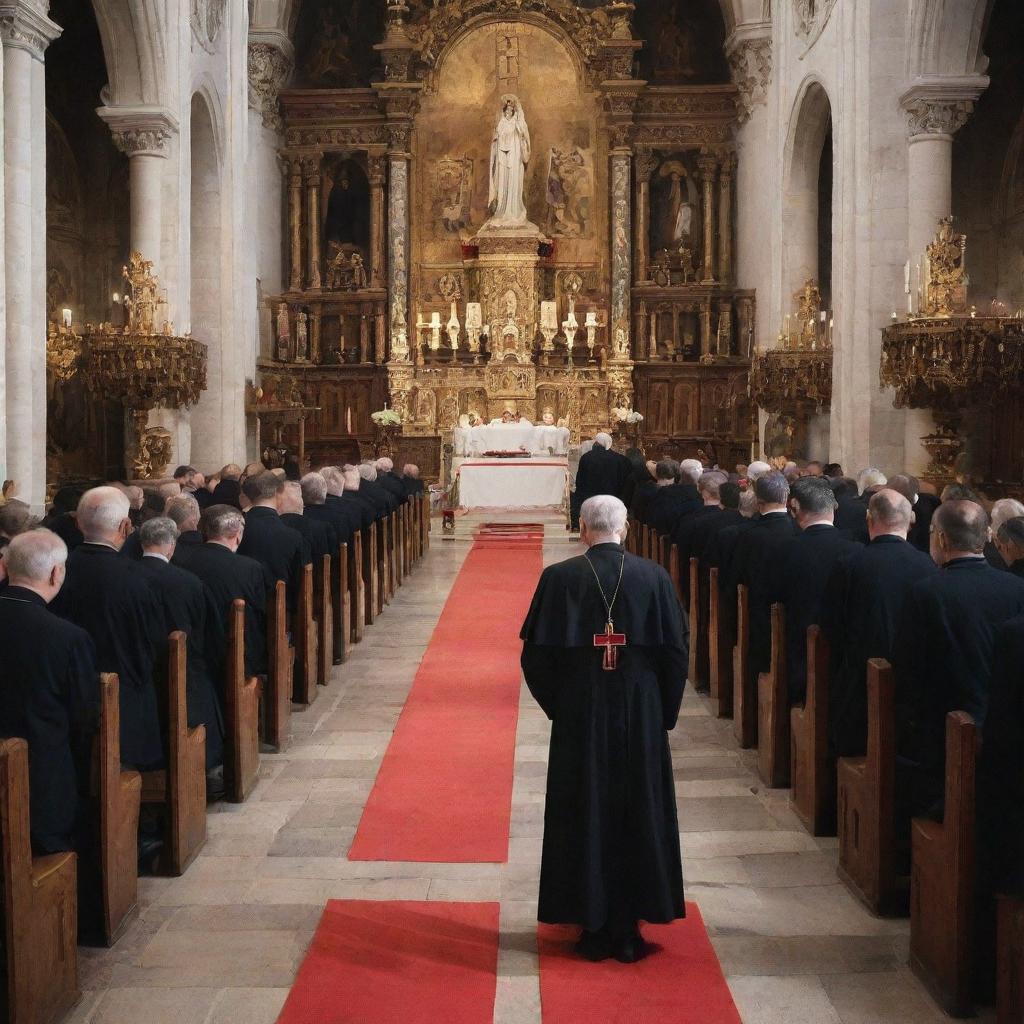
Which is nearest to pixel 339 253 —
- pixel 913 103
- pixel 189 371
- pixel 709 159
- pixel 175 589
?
pixel 709 159

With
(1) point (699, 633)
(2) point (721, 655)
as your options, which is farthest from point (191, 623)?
(1) point (699, 633)

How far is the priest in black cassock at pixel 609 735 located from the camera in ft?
16.3

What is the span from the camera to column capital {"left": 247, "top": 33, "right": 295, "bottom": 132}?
87.2 ft

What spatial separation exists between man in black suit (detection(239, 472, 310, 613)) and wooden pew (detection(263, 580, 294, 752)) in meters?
0.61

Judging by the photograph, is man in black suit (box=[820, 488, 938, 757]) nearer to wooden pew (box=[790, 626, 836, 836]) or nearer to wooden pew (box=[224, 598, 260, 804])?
wooden pew (box=[790, 626, 836, 836])

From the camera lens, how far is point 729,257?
92.3 feet

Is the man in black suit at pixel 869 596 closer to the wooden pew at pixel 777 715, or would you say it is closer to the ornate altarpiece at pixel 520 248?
the wooden pew at pixel 777 715

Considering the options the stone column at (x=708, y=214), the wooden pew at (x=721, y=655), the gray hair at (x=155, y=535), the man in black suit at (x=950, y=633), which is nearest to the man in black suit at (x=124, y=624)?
the gray hair at (x=155, y=535)

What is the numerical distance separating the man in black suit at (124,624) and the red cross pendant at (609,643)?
2.27 m

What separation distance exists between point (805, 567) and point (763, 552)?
26.3 inches

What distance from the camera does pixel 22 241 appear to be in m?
13.2

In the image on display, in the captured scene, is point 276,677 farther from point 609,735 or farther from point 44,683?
point 609,735

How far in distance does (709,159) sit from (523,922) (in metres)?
24.8

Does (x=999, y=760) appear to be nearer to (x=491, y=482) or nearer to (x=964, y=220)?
(x=491, y=482)
